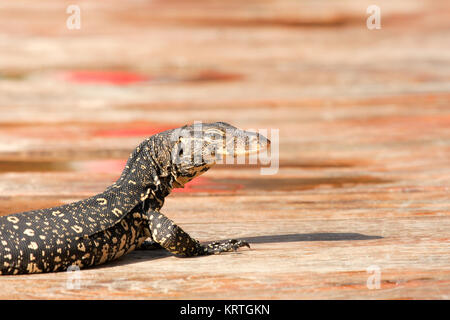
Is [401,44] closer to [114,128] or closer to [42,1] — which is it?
[114,128]

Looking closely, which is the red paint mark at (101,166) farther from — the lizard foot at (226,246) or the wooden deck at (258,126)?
the lizard foot at (226,246)

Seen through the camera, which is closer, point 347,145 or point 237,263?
point 237,263

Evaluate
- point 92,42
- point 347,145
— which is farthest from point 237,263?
point 92,42

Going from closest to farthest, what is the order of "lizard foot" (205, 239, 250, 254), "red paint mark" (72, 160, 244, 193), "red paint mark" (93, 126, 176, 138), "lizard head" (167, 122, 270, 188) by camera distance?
"lizard head" (167, 122, 270, 188), "lizard foot" (205, 239, 250, 254), "red paint mark" (72, 160, 244, 193), "red paint mark" (93, 126, 176, 138)

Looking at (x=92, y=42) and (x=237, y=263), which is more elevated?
(x=92, y=42)

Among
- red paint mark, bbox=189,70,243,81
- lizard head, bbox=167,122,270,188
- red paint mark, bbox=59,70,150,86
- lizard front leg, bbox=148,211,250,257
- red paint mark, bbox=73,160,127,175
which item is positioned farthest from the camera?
red paint mark, bbox=189,70,243,81

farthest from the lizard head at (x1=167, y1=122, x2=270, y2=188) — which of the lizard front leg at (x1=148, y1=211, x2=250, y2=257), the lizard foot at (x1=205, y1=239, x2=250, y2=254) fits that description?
the lizard foot at (x1=205, y1=239, x2=250, y2=254)

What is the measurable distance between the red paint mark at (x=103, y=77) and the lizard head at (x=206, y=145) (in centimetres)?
883

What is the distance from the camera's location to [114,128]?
38.9 feet

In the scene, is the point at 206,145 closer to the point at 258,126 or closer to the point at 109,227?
the point at 109,227

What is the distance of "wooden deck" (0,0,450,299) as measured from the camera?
5.20 m

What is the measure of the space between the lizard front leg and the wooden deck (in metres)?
0.09

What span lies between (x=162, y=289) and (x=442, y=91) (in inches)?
Answer: 381

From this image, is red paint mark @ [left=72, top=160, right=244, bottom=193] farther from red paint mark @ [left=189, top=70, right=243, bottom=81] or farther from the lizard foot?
red paint mark @ [left=189, top=70, right=243, bottom=81]
